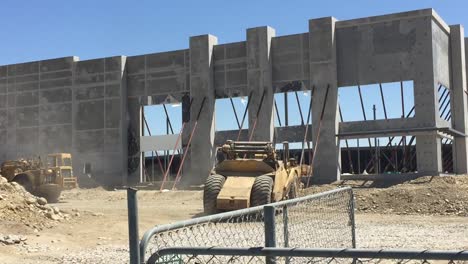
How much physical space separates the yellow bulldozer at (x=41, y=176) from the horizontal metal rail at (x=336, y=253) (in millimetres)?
26958

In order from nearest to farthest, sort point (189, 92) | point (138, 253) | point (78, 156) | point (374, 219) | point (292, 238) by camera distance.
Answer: point (138, 253)
point (292, 238)
point (374, 219)
point (189, 92)
point (78, 156)

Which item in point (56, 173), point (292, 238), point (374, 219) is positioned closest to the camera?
point (292, 238)

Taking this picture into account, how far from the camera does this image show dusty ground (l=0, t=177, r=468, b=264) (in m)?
12.3

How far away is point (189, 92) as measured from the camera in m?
36.8

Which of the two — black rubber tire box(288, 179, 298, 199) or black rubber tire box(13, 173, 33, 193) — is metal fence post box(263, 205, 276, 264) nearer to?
black rubber tire box(288, 179, 298, 199)

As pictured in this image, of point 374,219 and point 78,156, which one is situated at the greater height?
point 78,156

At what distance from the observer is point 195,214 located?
71.4 ft

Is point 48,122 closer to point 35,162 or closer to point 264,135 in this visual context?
point 35,162

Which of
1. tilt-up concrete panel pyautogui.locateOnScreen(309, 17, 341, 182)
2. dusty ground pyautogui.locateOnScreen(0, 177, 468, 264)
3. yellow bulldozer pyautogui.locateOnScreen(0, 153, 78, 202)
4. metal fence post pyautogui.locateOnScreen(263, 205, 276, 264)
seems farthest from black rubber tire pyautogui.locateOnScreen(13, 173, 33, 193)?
metal fence post pyautogui.locateOnScreen(263, 205, 276, 264)

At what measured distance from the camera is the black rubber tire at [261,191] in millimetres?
17375

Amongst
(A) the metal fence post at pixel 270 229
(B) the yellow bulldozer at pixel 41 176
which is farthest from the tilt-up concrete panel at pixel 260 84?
(A) the metal fence post at pixel 270 229

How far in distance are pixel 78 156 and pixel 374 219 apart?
82.9ft

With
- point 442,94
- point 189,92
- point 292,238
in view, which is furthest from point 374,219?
point 189,92

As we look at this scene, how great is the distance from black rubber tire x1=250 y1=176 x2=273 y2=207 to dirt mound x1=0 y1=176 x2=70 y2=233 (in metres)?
5.67
